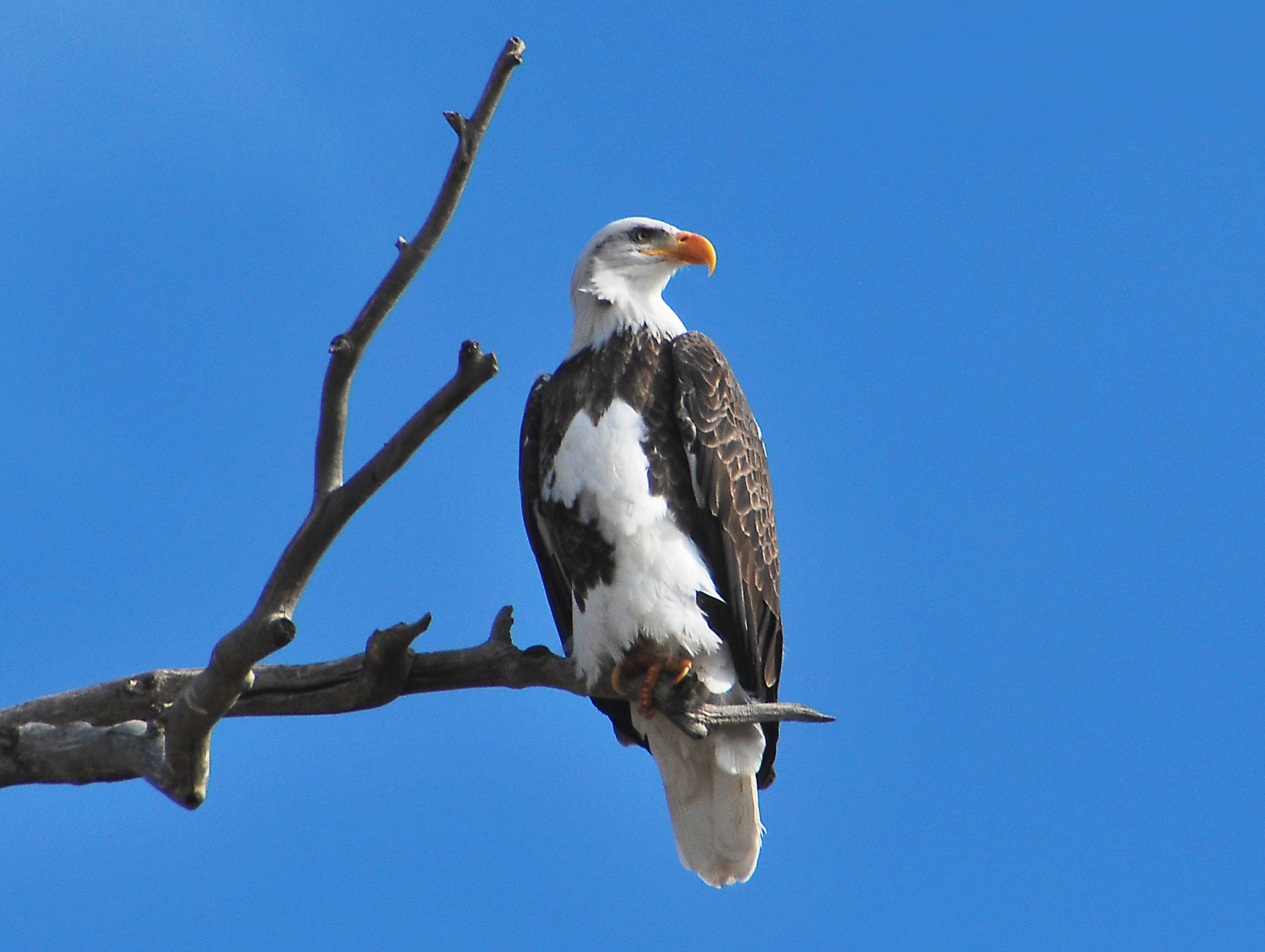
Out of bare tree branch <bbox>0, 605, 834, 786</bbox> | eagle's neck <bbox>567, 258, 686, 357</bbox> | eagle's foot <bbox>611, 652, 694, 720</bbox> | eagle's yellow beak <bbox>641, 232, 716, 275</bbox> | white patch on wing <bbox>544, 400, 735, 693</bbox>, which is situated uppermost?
eagle's yellow beak <bbox>641, 232, 716, 275</bbox>

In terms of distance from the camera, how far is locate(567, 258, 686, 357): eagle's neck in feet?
19.3

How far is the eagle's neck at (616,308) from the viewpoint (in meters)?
5.88

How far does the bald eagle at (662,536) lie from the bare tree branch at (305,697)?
0.31m

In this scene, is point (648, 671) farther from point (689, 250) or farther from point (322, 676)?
point (689, 250)

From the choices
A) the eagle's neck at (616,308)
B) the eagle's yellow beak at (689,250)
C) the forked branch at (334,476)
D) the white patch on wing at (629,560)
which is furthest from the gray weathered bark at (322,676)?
the eagle's yellow beak at (689,250)

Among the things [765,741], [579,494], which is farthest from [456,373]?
[765,741]

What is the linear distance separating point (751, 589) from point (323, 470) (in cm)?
222

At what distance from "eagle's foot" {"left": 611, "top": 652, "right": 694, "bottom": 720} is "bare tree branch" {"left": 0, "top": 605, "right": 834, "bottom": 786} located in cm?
11

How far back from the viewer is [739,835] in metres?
5.69

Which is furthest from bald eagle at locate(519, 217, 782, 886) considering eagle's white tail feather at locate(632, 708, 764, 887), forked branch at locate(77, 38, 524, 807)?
forked branch at locate(77, 38, 524, 807)

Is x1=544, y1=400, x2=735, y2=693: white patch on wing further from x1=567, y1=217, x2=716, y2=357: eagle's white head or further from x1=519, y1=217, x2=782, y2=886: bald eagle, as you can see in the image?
x1=567, y1=217, x2=716, y2=357: eagle's white head

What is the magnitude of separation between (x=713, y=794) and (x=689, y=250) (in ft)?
8.71

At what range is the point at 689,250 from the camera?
6.23 metres

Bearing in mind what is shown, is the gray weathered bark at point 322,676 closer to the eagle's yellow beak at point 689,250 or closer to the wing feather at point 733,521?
the wing feather at point 733,521
